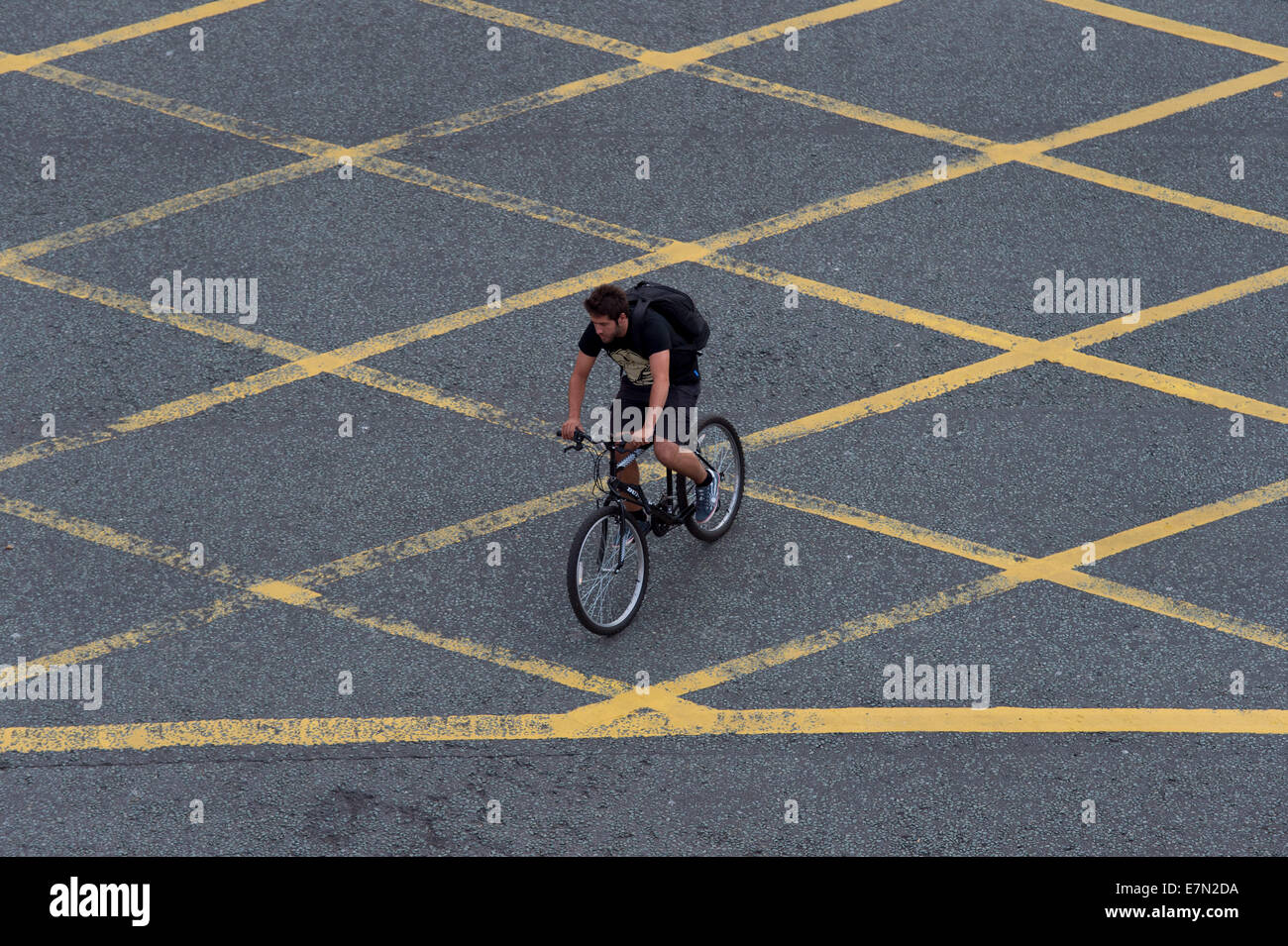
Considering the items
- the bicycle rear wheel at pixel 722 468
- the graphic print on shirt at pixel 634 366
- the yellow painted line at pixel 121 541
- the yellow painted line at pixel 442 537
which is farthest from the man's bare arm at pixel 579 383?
the yellow painted line at pixel 121 541

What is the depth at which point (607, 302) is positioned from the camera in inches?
276

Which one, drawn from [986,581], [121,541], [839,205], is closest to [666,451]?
[986,581]

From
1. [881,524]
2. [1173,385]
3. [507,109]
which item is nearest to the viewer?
[881,524]

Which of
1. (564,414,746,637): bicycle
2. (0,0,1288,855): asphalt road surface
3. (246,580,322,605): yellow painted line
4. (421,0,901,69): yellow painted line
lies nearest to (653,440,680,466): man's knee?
(564,414,746,637): bicycle

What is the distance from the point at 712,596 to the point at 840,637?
72 cm

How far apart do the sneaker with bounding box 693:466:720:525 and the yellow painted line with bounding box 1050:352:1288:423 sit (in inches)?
106

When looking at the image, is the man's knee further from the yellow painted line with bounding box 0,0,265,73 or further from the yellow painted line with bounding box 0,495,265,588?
the yellow painted line with bounding box 0,0,265,73

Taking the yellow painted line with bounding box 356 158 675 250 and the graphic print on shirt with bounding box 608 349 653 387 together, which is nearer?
the graphic print on shirt with bounding box 608 349 653 387

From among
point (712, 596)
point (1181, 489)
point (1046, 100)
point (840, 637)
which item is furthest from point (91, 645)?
point (1046, 100)

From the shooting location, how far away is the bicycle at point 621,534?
23.8 ft

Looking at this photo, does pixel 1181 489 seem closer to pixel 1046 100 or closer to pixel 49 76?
pixel 1046 100

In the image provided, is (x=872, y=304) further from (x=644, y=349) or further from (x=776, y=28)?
(x=776, y=28)

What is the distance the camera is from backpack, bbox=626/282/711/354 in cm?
723

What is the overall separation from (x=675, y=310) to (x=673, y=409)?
561 millimetres
